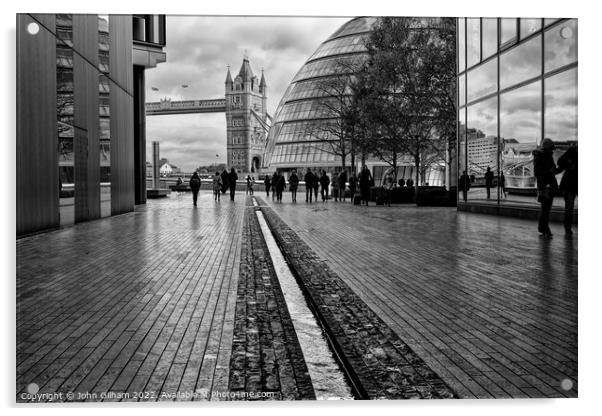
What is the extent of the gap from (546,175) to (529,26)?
2.91 feet

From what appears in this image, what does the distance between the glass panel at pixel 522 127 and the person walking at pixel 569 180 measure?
1.53ft

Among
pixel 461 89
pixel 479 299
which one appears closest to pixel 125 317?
pixel 479 299

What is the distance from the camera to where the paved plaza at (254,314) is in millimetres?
2826

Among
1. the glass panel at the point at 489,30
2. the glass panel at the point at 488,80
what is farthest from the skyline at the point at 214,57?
the glass panel at the point at 488,80

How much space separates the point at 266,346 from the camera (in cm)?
350

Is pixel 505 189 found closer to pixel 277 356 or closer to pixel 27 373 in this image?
pixel 277 356

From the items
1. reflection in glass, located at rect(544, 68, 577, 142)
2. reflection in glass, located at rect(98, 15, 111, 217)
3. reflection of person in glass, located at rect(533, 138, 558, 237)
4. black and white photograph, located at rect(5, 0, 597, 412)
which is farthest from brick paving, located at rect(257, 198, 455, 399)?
reflection in glass, located at rect(98, 15, 111, 217)

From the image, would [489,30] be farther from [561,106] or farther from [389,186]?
[389,186]

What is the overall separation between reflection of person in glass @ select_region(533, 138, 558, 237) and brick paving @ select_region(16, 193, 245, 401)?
188 cm

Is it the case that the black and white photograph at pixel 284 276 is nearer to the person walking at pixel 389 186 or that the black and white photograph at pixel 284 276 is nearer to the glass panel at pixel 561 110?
the glass panel at pixel 561 110

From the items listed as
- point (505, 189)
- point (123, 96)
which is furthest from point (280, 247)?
point (123, 96)

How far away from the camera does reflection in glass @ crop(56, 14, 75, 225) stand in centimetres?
809

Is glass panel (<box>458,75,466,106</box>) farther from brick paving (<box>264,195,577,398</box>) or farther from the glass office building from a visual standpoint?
the glass office building
